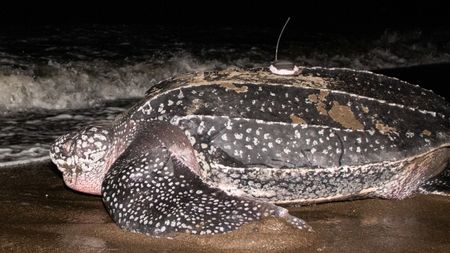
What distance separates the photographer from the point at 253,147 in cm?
266

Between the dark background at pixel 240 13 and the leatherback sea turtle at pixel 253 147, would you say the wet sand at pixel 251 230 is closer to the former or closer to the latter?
the leatherback sea turtle at pixel 253 147

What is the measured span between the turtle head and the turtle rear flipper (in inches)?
74.4

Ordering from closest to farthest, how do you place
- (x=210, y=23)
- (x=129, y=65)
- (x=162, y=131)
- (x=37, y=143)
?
(x=162, y=131)
(x=37, y=143)
(x=129, y=65)
(x=210, y=23)

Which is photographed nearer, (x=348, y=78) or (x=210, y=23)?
(x=348, y=78)

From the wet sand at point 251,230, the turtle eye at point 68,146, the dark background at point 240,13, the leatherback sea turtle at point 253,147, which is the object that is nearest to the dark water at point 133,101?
the wet sand at point 251,230

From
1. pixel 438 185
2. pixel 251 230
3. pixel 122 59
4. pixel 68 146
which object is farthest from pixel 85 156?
pixel 122 59

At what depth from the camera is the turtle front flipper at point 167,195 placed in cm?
241

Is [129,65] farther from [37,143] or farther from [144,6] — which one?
[144,6]

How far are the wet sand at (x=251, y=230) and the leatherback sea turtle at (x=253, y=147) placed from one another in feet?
0.31

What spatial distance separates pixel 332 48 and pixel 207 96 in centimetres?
881

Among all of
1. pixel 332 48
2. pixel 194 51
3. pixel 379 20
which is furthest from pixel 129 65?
pixel 379 20

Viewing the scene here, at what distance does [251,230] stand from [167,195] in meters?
0.46

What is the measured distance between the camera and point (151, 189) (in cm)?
259

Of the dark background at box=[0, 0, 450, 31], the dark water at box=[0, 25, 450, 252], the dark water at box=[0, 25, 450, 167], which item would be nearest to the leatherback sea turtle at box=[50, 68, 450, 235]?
the dark water at box=[0, 25, 450, 252]
